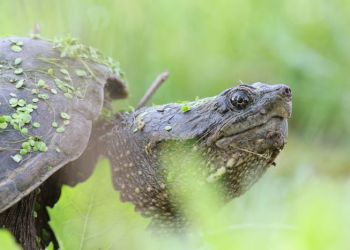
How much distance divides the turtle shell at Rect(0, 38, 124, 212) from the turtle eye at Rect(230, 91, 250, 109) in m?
0.44

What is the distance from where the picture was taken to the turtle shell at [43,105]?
1474 mm

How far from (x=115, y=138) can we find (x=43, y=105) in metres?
0.30

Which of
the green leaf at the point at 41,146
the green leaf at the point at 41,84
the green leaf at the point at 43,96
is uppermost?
the green leaf at the point at 41,84

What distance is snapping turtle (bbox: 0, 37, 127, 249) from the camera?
1487 mm

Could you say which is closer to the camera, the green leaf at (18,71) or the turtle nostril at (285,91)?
the turtle nostril at (285,91)

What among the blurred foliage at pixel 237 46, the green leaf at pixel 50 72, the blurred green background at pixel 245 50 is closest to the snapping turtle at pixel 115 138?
the green leaf at pixel 50 72

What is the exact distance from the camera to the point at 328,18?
392cm

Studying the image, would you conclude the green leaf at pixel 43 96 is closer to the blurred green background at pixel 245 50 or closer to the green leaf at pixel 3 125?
the green leaf at pixel 3 125

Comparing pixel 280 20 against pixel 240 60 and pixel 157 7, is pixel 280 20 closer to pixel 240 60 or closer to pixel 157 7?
pixel 240 60

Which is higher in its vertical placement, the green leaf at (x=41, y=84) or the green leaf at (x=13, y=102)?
the green leaf at (x=41, y=84)

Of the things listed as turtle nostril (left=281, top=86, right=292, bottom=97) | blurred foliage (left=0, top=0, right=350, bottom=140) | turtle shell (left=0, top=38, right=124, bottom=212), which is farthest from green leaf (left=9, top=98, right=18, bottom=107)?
Answer: blurred foliage (left=0, top=0, right=350, bottom=140)

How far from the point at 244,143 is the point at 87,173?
1.93 ft

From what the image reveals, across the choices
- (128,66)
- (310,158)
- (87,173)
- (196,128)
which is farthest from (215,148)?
(128,66)

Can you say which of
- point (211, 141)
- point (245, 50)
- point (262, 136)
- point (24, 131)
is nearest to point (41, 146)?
point (24, 131)
